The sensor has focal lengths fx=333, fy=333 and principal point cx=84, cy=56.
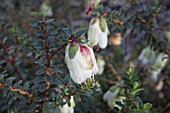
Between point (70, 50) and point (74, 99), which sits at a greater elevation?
point (70, 50)

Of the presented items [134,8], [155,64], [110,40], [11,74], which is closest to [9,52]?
[11,74]

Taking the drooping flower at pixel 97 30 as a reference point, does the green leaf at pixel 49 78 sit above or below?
below

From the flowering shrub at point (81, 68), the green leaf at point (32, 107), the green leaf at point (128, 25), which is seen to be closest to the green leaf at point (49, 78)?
the flowering shrub at point (81, 68)

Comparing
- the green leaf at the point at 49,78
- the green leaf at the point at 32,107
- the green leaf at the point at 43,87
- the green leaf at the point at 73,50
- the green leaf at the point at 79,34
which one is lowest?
the green leaf at the point at 32,107

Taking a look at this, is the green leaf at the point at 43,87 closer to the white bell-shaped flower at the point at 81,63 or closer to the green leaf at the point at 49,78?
the green leaf at the point at 49,78

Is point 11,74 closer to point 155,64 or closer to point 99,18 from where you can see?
point 99,18

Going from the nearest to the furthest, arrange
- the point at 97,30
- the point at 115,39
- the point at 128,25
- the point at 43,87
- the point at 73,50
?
1. the point at 73,50
2. the point at 43,87
3. the point at 97,30
4. the point at 128,25
5. the point at 115,39

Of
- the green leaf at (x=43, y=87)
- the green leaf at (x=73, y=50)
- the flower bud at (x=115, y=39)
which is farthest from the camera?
the flower bud at (x=115, y=39)

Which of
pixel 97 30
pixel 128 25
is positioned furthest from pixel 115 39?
pixel 97 30

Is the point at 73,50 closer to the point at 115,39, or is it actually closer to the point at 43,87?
the point at 43,87

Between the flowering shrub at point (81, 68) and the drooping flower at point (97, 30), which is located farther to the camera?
the drooping flower at point (97, 30)

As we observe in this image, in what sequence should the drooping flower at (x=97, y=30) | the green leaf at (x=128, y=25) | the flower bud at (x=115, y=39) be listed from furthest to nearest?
the flower bud at (x=115, y=39)
the green leaf at (x=128, y=25)
the drooping flower at (x=97, y=30)
